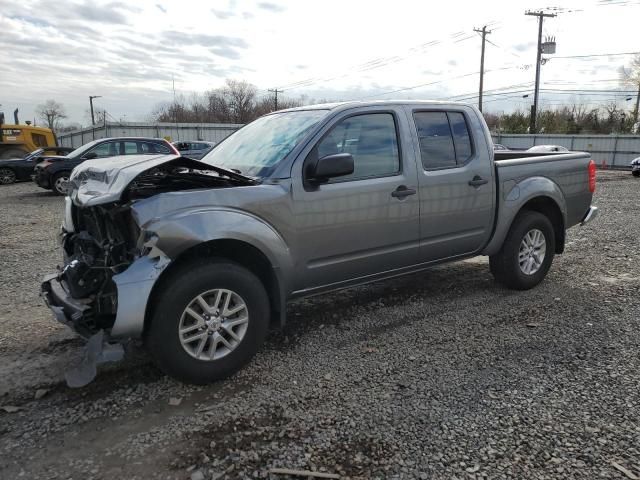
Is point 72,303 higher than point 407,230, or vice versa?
point 407,230

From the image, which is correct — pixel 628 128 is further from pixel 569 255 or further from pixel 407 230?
pixel 407 230

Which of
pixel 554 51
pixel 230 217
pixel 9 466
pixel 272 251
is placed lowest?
pixel 9 466

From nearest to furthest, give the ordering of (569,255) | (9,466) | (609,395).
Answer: (9,466) → (609,395) → (569,255)

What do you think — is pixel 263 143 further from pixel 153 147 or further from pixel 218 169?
pixel 153 147

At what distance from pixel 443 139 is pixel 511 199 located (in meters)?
1.02

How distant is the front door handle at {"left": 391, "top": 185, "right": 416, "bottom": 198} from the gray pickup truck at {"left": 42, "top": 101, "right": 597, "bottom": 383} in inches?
0.5

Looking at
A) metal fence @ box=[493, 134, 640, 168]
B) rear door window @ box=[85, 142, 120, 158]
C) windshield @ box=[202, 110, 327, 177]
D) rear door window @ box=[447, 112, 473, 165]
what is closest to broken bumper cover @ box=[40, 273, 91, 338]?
windshield @ box=[202, 110, 327, 177]

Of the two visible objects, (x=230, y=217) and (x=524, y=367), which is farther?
(x=524, y=367)

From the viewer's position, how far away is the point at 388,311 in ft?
15.6

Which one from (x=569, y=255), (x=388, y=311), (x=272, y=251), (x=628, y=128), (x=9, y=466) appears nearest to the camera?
(x=9, y=466)

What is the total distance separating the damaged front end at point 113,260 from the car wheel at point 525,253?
3.09 meters

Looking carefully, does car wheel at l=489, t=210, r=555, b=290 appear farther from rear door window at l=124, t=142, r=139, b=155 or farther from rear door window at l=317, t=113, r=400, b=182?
rear door window at l=124, t=142, r=139, b=155

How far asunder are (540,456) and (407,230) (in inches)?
83.3

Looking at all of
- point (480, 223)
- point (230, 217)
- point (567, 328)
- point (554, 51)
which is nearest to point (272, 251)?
point (230, 217)
